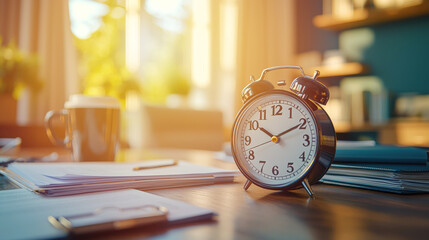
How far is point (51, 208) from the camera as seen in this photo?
399 mm

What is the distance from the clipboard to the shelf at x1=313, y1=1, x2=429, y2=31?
3.49 metres

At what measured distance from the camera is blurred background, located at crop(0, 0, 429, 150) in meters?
2.21

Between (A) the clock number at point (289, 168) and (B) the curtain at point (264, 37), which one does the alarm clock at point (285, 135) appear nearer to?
(A) the clock number at point (289, 168)

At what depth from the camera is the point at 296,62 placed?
4508 millimetres

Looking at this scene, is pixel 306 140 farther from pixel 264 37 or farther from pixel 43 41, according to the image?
pixel 264 37

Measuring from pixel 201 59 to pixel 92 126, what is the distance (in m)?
3.76

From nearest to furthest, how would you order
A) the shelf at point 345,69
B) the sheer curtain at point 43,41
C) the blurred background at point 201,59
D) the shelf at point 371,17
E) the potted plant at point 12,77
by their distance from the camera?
1. the potted plant at point 12,77
2. the blurred background at point 201,59
3. the sheer curtain at point 43,41
4. the shelf at point 371,17
5. the shelf at point 345,69

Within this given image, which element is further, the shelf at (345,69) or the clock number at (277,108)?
the shelf at (345,69)

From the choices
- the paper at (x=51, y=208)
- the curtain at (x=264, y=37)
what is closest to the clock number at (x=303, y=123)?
the paper at (x=51, y=208)

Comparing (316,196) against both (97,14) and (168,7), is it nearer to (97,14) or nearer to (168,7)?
(97,14)

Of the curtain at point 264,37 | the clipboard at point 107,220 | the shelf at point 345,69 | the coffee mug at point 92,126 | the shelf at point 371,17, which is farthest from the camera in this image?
the curtain at point 264,37

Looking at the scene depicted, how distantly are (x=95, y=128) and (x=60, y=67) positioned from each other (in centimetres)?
235

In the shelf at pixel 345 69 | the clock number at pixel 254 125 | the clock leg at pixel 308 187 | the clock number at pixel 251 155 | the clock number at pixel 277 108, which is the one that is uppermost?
the shelf at pixel 345 69

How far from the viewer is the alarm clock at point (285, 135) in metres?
0.53
